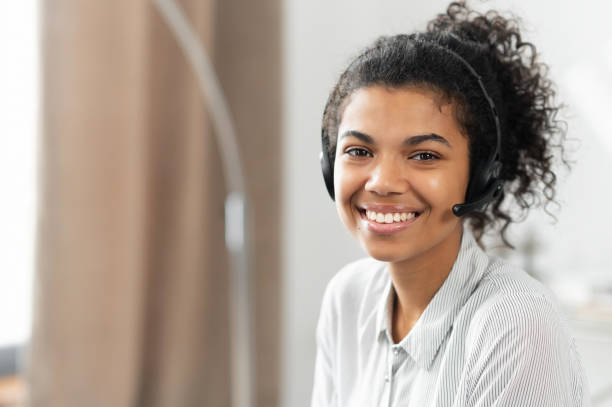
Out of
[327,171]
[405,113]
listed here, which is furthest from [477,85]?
[327,171]

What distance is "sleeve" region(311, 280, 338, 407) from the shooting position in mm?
1108

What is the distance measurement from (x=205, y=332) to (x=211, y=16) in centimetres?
107

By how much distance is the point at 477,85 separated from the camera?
0.87 m

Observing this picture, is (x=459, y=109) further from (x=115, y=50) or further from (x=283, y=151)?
(x=283, y=151)

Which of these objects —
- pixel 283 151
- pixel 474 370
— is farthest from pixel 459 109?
pixel 283 151

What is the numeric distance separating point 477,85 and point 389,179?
0.55 feet

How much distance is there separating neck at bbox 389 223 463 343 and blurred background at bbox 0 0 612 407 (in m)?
0.91

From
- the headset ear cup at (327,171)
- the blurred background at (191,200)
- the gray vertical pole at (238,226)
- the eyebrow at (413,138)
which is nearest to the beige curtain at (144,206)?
the blurred background at (191,200)

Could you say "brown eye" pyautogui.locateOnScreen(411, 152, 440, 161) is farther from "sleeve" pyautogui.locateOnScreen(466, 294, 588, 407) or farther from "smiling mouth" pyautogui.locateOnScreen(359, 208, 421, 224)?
"sleeve" pyautogui.locateOnScreen(466, 294, 588, 407)

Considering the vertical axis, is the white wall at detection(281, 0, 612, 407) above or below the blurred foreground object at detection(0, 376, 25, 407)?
above

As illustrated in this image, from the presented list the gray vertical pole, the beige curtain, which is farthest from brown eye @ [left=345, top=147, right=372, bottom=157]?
the beige curtain

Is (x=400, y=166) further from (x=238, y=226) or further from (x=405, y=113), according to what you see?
(x=238, y=226)

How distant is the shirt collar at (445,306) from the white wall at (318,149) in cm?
121

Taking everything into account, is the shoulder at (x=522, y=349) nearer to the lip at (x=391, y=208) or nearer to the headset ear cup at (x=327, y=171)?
the lip at (x=391, y=208)
